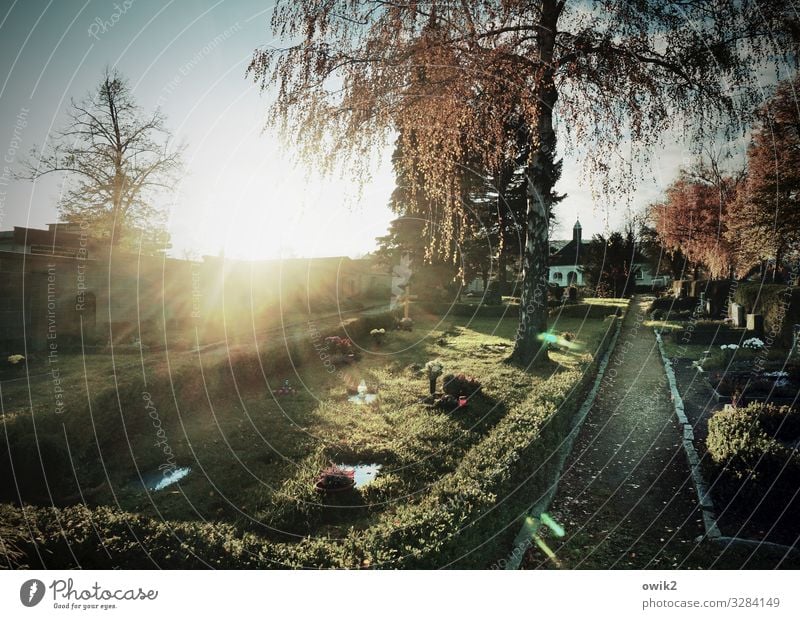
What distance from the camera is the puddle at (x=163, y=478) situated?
7.03m

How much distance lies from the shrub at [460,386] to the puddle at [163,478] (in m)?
6.15

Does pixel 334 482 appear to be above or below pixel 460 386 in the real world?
below

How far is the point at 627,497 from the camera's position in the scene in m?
6.41

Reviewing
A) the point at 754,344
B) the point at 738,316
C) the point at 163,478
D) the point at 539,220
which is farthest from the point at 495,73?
the point at 738,316

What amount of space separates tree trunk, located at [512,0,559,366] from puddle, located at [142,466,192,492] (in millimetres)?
10132

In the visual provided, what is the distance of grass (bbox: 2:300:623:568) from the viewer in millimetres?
6273

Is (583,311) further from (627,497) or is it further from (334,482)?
(334,482)

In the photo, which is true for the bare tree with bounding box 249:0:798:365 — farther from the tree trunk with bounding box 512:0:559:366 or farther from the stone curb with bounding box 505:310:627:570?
the stone curb with bounding box 505:310:627:570

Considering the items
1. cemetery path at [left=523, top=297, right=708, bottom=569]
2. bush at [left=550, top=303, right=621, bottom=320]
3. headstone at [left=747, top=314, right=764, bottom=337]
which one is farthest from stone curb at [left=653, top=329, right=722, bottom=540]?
bush at [left=550, top=303, right=621, bottom=320]

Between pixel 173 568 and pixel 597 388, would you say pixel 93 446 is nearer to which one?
pixel 173 568

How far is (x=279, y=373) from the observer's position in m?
14.4

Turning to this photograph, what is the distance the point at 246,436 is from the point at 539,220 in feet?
32.9

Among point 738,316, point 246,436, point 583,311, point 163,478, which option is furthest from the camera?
point 583,311
